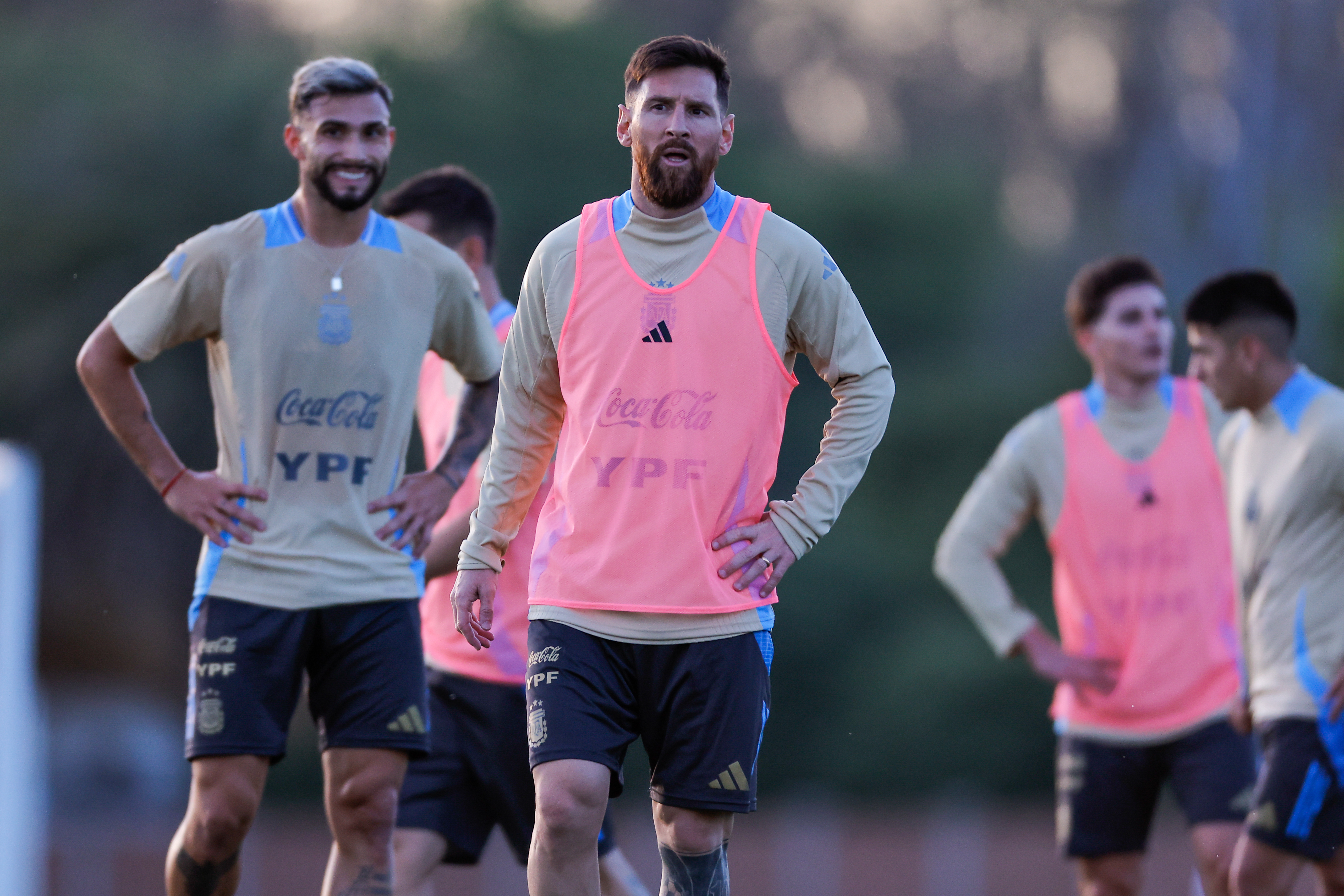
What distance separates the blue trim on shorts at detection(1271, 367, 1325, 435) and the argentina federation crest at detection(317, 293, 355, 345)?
11.5 feet

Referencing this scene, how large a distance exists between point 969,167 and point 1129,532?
26438 millimetres

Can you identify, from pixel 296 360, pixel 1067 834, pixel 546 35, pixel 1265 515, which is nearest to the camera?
pixel 296 360

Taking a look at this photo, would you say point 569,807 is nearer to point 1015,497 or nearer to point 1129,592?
point 1129,592

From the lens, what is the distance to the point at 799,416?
27719mm

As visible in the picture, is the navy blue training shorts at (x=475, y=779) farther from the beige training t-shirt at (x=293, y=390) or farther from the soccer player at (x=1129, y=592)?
the soccer player at (x=1129, y=592)

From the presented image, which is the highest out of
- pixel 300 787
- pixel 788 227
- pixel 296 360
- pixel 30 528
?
pixel 788 227

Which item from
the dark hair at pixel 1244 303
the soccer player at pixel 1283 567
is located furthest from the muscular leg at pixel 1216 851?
the dark hair at pixel 1244 303

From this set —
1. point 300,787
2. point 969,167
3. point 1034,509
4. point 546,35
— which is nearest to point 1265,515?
point 1034,509

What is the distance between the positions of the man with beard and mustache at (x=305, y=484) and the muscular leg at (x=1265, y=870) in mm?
3022

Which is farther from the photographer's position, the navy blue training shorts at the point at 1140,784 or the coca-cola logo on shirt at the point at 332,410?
the navy blue training shorts at the point at 1140,784

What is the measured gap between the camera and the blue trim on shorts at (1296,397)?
6.79m

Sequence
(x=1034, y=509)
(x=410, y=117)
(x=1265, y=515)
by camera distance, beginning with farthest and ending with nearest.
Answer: (x=410, y=117)
(x=1034, y=509)
(x=1265, y=515)

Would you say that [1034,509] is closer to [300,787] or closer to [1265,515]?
[1265,515]

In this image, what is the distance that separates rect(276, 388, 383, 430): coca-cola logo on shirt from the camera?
578 centimetres
